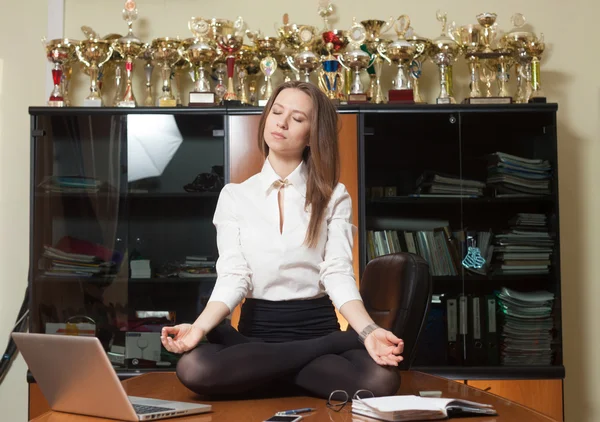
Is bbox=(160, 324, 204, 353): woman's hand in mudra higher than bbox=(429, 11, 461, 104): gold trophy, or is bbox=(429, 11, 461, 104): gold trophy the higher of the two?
bbox=(429, 11, 461, 104): gold trophy

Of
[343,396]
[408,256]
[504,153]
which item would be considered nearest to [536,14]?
[504,153]

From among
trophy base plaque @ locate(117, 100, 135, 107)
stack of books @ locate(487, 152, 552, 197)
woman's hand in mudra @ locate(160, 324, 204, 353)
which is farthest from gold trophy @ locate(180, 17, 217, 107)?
woman's hand in mudra @ locate(160, 324, 204, 353)

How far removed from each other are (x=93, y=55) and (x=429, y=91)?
1.54 meters

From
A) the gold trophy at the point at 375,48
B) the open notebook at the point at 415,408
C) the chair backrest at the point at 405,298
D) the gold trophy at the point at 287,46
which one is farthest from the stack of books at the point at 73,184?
the open notebook at the point at 415,408

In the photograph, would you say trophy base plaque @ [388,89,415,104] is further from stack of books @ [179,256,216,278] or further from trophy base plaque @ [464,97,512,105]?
stack of books @ [179,256,216,278]

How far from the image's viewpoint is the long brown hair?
207 cm

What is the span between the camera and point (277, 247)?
2.02 metres

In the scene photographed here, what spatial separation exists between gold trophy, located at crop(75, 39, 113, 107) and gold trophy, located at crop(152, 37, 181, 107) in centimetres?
22

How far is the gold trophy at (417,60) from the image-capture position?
3531 millimetres

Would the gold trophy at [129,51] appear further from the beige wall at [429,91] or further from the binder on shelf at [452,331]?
the binder on shelf at [452,331]

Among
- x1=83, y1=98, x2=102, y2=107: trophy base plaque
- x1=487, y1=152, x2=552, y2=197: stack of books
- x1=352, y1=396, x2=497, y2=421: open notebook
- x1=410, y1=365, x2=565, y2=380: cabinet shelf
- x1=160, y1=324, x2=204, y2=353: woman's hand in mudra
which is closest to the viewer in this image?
x1=352, y1=396, x2=497, y2=421: open notebook

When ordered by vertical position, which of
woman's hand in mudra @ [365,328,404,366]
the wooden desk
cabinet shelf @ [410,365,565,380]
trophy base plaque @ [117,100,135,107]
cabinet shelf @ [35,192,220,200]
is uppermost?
trophy base plaque @ [117,100,135,107]

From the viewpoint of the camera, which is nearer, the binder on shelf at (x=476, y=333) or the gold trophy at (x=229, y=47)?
the binder on shelf at (x=476, y=333)

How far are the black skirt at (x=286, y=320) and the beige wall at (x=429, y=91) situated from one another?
197cm
